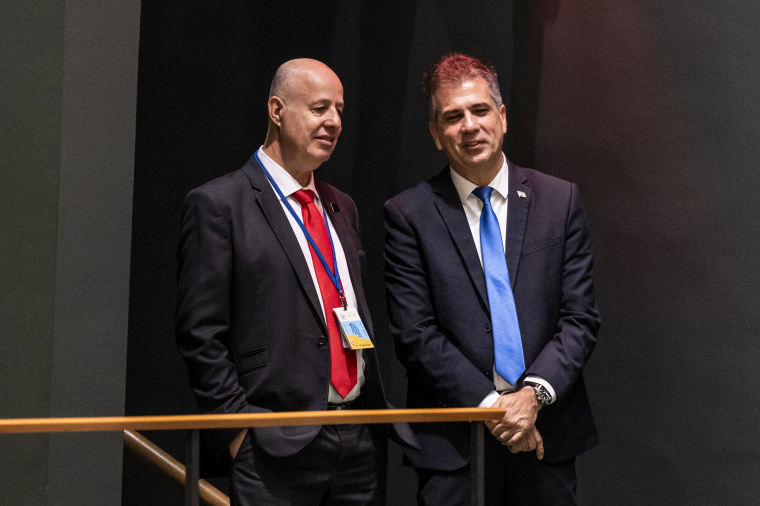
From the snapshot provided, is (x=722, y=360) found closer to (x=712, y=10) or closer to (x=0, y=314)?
(x=712, y=10)

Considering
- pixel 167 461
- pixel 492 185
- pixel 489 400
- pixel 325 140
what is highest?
pixel 325 140

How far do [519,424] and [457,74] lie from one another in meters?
1.11

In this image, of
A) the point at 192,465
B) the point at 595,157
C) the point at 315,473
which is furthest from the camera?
the point at 595,157

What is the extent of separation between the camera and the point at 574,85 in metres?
4.06

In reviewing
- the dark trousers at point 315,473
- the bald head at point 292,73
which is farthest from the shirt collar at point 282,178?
the dark trousers at point 315,473

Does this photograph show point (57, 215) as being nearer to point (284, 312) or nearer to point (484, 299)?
point (284, 312)

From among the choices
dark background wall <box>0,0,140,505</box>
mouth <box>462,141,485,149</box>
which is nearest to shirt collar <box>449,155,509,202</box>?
mouth <box>462,141,485,149</box>

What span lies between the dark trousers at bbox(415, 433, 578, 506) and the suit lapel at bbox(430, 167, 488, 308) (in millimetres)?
445

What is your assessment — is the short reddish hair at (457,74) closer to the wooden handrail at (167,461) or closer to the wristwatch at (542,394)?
the wristwatch at (542,394)

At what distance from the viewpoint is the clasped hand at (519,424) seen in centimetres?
236

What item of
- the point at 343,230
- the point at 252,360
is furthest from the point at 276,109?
the point at 252,360

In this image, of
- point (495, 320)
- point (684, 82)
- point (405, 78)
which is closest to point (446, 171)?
point (495, 320)

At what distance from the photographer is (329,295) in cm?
246

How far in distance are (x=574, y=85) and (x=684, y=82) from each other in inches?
27.6
